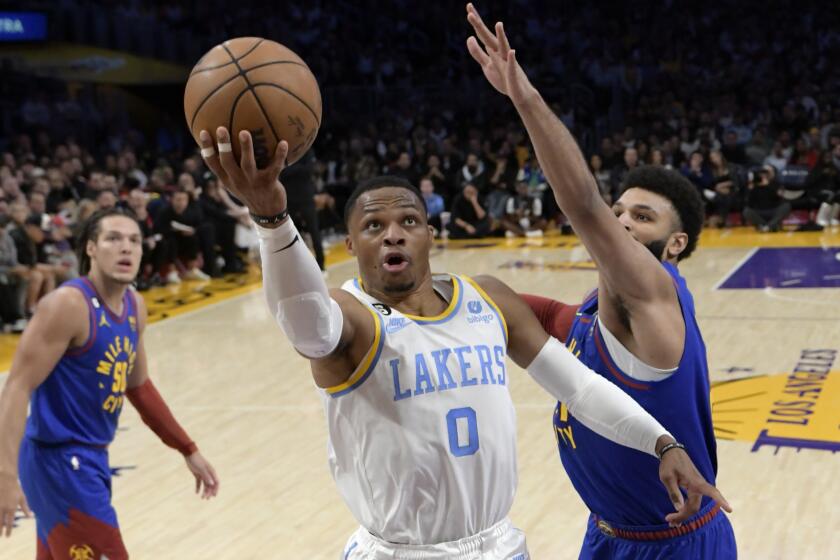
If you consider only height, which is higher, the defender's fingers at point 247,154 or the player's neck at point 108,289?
the defender's fingers at point 247,154

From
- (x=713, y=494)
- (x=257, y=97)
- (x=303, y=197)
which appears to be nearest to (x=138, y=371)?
(x=257, y=97)

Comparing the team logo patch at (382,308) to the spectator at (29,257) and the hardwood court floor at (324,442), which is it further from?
the spectator at (29,257)

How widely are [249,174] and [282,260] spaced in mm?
226

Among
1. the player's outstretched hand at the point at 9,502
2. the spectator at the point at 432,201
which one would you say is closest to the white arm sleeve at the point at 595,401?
the player's outstretched hand at the point at 9,502

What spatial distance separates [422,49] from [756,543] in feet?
75.4

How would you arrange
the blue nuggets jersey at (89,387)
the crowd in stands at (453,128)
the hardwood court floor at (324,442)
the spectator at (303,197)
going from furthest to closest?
the crowd in stands at (453,128) → the spectator at (303,197) → the hardwood court floor at (324,442) → the blue nuggets jersey at (89,387)

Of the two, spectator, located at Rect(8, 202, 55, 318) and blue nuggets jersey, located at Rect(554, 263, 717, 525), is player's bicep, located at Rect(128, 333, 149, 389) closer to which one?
blue nuggets jersey, located at Rect(554, 263, 717, 525)

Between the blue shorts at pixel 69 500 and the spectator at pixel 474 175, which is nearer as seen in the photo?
the blue shorts at pixel 69 500

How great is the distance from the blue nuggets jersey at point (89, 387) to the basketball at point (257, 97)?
5.76 feet

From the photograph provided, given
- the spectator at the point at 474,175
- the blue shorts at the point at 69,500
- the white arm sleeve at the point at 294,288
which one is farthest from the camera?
the spectator at the point at 474,175

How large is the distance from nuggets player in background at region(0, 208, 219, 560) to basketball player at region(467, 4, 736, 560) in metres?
1.84

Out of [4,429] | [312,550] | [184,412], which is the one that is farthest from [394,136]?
[4,429]

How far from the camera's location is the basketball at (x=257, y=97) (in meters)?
2.64

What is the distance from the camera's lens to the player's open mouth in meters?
3.03
